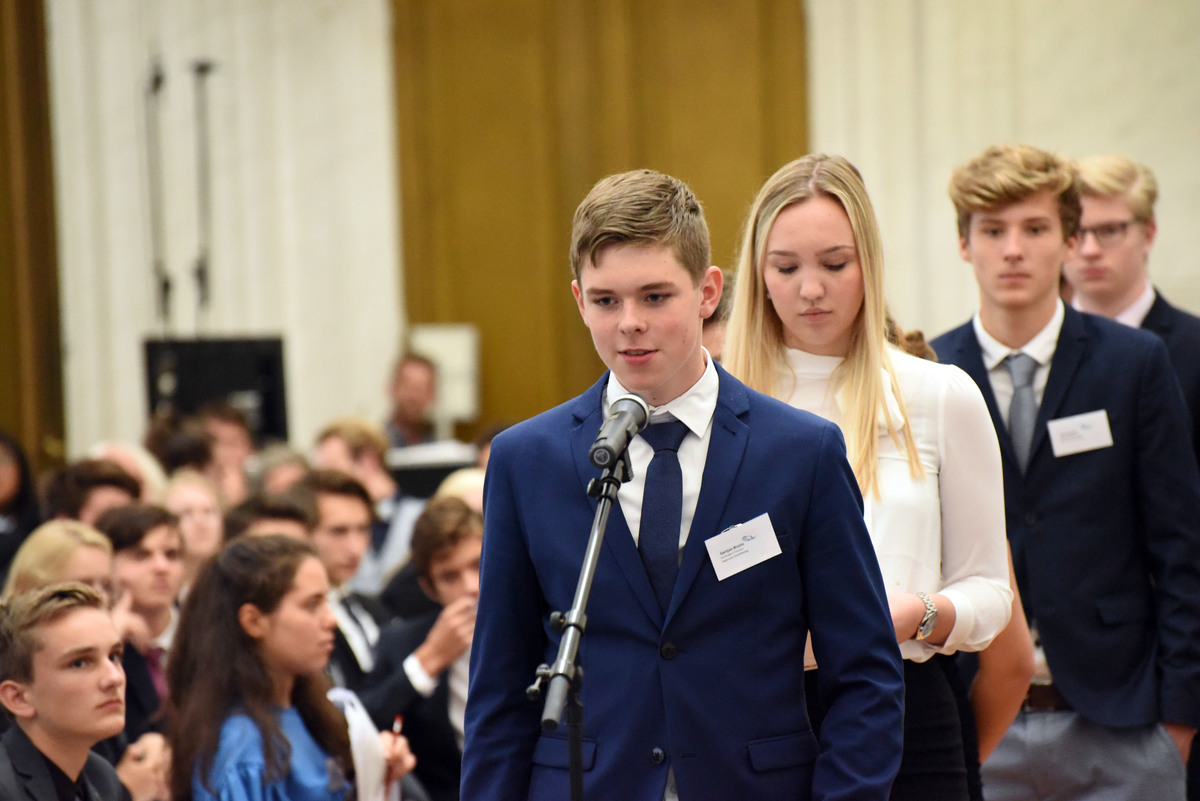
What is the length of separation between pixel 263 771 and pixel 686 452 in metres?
1.53

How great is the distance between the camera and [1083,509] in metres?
2.63

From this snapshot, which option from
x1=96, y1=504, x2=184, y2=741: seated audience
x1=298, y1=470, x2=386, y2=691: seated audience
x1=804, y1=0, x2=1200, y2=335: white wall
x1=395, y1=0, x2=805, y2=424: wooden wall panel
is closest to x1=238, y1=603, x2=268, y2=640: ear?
x1=96, y1=504, x2=184, y2=741: seated audience

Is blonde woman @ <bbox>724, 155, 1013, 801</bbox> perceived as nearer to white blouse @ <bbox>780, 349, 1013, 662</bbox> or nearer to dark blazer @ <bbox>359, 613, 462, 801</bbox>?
white blouse @ <bbox>780, 349, 1013, 662</bbox>

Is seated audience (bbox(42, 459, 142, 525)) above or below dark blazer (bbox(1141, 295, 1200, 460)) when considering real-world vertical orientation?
below

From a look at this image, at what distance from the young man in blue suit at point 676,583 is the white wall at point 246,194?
7.07m

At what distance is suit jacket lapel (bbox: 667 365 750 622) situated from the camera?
66.4 inches

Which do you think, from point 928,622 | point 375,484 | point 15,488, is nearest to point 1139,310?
point 928,622

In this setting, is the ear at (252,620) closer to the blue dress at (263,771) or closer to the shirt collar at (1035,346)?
the blue dress at (263,771)

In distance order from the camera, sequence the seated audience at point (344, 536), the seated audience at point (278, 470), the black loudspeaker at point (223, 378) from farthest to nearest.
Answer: the black loudspeaker at point (223, 378) < the seated audience at point (278, 470) < the seated audience at point (344, 536)

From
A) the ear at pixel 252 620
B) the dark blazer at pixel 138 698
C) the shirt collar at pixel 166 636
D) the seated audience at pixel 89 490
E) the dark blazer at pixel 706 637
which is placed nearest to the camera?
the dark blazer at pixel 706 637

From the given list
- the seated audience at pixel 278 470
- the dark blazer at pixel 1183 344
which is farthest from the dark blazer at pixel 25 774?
the seated audience at pixel 278 470

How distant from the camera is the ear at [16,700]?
260cm

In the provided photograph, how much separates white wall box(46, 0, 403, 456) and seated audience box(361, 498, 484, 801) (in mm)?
5127

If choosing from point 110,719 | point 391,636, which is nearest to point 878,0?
point 391,636
